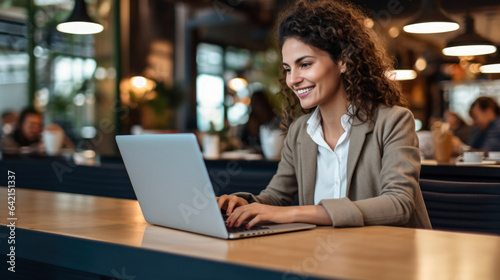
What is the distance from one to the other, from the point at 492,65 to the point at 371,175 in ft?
17.3

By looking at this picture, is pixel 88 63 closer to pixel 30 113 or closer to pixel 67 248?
pixel 30 113

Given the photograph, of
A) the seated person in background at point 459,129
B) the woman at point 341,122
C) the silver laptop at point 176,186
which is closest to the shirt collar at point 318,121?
the woman at point 341,122

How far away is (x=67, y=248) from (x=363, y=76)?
1045mm

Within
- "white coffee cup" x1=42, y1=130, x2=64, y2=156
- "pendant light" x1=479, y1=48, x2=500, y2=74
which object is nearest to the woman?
"white coffee cup" x1=42, y1=130, x2=64, y2=156

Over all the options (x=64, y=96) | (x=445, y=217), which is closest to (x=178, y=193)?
(x=445, y=217)

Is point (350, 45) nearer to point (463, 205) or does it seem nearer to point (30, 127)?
point (463, 205)

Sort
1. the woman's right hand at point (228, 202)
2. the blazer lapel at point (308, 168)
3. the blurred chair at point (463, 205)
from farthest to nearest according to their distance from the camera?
the blurred chair at point (463, 205), the blazer lapel at point (308, 168), the woman's right hand at point (228, 202)

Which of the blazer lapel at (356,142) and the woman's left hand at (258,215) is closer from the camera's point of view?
the woman's left hand at (258,215)

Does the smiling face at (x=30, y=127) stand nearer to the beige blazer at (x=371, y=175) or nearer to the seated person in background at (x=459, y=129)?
the beige blazer at (x=371, y=175)

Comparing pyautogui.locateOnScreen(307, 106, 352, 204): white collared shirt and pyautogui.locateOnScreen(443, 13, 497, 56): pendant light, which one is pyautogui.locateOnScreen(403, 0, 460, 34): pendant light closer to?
pyautogui.locateOnScreen(443, 13, 497, 56): pendant light

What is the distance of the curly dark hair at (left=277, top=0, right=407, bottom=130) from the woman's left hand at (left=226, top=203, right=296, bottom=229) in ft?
1.59

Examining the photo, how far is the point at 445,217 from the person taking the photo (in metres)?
2.18

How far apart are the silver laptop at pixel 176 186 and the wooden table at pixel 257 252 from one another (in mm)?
30

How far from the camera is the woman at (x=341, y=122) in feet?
5.04
